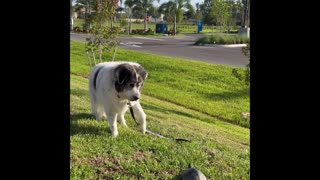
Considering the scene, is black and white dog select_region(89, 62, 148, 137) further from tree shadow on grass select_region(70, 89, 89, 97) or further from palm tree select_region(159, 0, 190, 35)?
palm tree select_region(159, 0, 190, 35)

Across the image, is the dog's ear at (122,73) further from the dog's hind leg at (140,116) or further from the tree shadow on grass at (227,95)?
the tree shadow on grass at (227,95)

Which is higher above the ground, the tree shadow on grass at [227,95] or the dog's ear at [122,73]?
the dog's ear at [122,73]

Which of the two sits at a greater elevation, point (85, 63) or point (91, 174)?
point (85, 63)

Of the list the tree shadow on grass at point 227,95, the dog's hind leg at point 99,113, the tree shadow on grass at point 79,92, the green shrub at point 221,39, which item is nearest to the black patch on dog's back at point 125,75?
the dog's hind leg at point 99,113

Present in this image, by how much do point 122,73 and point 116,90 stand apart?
32cm

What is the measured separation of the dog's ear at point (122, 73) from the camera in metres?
4.41

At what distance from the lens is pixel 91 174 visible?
3.17 m

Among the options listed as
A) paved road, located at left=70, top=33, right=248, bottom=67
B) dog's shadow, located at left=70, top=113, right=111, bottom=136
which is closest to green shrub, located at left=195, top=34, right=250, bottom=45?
paved road, located at left=70, top=33, right=248, bottom=67

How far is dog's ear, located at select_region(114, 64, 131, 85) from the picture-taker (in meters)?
4.41

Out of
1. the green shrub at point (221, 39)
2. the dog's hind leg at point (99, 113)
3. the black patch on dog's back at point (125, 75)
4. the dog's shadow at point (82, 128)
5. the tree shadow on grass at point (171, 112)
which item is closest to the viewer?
the black patch on dog's back at point (125, 75)
